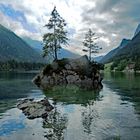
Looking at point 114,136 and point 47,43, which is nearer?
point 114,136

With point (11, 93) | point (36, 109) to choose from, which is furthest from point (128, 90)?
point (36, 109)

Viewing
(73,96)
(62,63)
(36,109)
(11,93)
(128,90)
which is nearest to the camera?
(36,109)

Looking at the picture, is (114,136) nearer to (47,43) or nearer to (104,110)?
(104,110)

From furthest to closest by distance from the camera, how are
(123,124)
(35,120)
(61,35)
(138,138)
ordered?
(61,35), (35,120), (123,124), (138,138)

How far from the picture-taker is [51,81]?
211ft

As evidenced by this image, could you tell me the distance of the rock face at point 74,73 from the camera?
60562 millimetres

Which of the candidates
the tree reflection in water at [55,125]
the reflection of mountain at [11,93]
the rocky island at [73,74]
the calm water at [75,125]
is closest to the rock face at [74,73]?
the rocky island at [73,74]

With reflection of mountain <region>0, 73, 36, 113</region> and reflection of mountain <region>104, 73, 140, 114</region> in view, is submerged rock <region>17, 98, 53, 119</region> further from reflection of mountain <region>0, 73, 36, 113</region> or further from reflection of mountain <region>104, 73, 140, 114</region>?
reflection of mountain <region>104, 73, 140, 114</region>

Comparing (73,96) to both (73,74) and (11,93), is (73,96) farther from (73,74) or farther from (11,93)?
(73,74)

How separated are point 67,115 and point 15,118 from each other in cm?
486

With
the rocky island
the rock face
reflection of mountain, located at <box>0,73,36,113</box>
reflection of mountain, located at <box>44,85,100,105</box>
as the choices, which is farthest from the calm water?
the rock face

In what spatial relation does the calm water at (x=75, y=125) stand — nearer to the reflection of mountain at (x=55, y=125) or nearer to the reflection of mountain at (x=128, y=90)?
the reflection of mountain at (x=55, y=125)

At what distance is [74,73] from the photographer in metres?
61.5

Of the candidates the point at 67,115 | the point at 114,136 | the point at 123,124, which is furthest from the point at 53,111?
the point at 114,136
